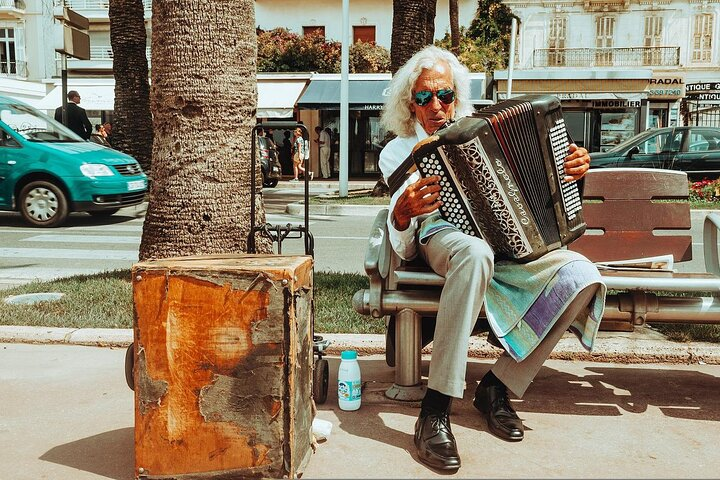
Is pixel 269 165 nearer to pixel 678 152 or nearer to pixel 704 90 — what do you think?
pixel 678 152

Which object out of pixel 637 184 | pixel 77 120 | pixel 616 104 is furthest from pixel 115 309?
pixel 616 104

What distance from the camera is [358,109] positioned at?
24984mm

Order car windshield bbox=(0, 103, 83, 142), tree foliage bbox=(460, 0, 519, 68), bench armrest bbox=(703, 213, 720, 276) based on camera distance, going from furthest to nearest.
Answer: tree foliage bbox=(460, 0, 519, 68), car windshield bbox=(0, 103, 83, 142), bench armrest bbox=(703, 213, 720, 276)

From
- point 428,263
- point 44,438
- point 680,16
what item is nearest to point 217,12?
point 428,263

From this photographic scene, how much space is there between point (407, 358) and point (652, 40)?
107ft

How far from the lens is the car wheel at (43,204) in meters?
11.6

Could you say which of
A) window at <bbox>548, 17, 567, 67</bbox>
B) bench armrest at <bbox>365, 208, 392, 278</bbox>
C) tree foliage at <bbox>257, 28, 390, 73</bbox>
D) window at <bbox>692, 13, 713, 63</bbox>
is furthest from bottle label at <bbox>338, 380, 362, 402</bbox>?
window at <bbox>692, 13, 713, 63</bbox>

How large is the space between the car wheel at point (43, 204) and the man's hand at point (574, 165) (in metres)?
9.85

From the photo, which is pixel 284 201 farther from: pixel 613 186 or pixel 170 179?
pixel 613 186

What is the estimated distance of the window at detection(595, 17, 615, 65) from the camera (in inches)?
1287

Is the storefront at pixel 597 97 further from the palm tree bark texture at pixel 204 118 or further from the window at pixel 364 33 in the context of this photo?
the palm tree bark texture at pixel 204 118

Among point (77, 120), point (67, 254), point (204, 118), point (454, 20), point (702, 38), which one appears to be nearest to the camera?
point (204, 118)

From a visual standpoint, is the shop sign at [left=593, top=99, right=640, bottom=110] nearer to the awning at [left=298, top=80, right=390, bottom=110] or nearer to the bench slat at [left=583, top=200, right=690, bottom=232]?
the awning at [left=298, top=80, right=390, bottom=110]

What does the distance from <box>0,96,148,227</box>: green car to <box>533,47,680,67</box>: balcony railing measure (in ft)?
83.1
